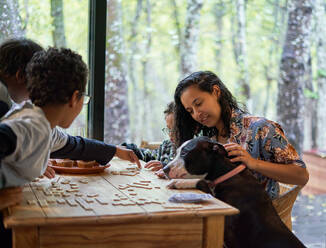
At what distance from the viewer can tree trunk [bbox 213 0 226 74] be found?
21.2 ft

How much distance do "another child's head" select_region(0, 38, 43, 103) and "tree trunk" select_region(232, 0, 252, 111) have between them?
174 inches

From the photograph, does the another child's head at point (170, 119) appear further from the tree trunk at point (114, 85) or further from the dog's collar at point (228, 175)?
the tree trunk at point (114, 85)

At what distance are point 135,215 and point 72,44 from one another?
2.26 m

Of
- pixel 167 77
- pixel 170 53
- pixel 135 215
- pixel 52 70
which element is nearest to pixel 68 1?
pixel 52 70

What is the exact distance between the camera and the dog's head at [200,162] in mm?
1983

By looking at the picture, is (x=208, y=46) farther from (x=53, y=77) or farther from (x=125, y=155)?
(x=53, y=77)

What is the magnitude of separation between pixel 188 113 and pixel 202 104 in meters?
0.25

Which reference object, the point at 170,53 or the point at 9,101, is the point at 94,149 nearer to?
the point at 9,101

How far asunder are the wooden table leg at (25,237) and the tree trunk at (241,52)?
5050 millimetres

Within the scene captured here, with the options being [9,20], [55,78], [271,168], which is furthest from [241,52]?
[55,78]

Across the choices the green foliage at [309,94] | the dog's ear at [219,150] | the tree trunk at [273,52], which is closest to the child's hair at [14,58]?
the dog's ear at [219,150]

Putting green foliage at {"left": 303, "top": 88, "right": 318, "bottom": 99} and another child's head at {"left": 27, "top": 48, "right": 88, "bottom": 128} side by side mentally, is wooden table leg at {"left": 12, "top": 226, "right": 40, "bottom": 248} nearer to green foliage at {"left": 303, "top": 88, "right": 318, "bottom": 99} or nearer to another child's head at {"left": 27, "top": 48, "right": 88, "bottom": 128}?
another child's head at {"left": 27, "top": 48, "right": 88, "bottom": 128}

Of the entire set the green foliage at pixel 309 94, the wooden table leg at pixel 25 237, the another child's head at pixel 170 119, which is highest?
the green foliage at pixel 309 94

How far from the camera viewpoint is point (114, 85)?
437cm
